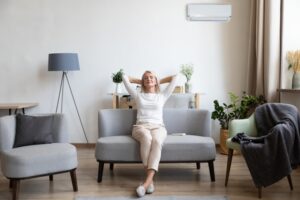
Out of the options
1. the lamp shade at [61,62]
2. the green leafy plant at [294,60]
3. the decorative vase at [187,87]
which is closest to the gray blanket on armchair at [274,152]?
the green leafy plant at [294,60]

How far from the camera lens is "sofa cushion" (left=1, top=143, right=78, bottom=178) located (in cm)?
264

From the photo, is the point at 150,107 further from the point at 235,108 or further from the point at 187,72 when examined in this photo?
the point at 235,108

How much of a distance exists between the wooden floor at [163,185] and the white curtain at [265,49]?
1.13 meters

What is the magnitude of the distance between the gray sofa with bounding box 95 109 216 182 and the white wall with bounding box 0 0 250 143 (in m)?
1.32

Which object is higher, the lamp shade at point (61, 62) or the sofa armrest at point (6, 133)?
the lamp shade at point (61, 62)

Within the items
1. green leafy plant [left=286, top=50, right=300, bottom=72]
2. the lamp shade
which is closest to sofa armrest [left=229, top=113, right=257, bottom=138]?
green leafy plant [left=286, top=50, right=300, bottom=72]

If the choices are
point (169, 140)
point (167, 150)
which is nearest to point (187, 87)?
point (169, 140)

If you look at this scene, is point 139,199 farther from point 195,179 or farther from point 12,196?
point 12,196

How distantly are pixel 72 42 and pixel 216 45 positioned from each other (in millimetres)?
2141

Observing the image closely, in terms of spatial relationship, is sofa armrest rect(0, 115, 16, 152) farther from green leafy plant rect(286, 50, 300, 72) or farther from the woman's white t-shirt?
green leafy plant rect(286, 50, 300, 72)

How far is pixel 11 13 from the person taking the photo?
15.5 ft

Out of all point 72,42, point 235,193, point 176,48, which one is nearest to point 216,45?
point 176,48

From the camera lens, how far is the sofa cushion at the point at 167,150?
Result: 308 cm

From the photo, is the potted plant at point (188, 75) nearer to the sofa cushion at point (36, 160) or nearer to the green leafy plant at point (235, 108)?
the green leafy plant at point (235, 108)
